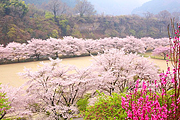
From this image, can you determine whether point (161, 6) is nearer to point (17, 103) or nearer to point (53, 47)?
point (53, 47)

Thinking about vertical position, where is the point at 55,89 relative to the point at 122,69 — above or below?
below

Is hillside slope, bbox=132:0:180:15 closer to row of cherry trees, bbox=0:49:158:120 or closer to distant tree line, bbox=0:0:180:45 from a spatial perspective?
distant tree line, bbox=0:0:180:45

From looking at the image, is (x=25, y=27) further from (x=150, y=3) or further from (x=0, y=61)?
(x=150, y=3)

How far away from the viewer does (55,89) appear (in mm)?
6113

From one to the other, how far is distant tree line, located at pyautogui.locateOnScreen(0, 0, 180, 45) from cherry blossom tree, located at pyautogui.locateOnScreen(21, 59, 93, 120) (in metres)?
19.1

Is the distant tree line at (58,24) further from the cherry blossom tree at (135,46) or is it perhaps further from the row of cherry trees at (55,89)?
the row of cherry trees at (55,89)

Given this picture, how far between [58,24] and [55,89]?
107ft

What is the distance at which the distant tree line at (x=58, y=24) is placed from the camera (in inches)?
951

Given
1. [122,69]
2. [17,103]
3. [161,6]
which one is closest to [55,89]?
[17,103]

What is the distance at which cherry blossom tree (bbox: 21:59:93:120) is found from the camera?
19.2 feet

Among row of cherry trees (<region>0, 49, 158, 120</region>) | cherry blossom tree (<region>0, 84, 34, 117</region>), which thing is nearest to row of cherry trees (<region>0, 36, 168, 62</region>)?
row of cherry trees (<region>0, 49, 158, 120</region>)

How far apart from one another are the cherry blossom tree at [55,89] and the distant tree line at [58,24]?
1914 centimetres

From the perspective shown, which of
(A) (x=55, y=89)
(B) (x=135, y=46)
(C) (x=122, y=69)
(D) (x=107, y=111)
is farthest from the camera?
(B) (x=135, y=46)

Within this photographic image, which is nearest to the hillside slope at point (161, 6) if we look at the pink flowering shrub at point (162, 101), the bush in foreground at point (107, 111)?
the bush in foreground at point (107, 111)
